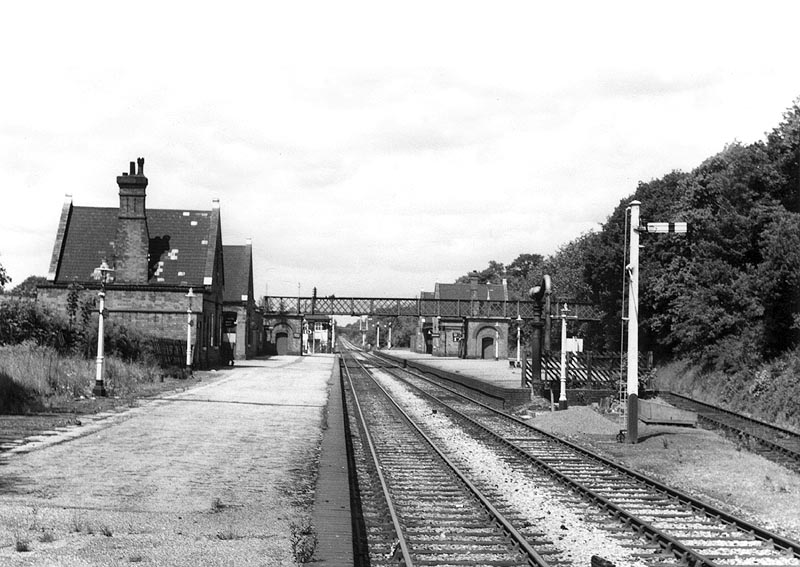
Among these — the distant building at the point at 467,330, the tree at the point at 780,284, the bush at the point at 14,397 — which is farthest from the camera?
the distant building at the point at 467,330

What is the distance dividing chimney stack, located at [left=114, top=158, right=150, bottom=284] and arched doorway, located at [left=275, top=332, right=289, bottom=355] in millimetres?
45370

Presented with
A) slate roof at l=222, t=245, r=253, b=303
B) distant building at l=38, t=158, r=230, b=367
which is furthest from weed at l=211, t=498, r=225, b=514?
slate roof at l=222, t=245, r=253, b=303

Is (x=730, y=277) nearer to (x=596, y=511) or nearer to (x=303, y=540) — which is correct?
(x=596, y=511)

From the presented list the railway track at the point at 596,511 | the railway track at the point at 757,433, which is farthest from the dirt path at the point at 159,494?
the railway track at the point at 757,433

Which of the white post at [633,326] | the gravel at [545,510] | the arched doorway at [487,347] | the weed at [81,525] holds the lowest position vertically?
the arched doorway at [487,347]

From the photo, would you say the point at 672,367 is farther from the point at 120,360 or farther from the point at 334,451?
the point at 334,451

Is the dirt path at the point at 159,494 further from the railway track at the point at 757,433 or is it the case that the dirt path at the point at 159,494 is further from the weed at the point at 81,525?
the railway track at the point at 757,433

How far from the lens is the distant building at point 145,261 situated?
1710 inches

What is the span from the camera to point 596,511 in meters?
10.7

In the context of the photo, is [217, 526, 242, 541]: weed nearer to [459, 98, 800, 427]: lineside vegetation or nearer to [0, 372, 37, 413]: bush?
[0, 372, 37, 413]: bush

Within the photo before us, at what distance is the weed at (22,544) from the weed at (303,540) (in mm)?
2193

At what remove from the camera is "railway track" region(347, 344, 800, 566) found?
8602 mm

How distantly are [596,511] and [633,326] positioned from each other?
7238mm

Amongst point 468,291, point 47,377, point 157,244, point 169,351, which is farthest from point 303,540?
point 468,291
